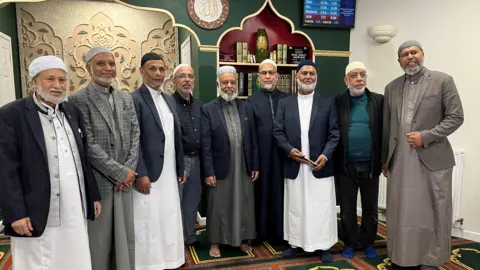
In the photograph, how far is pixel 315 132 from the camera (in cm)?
282

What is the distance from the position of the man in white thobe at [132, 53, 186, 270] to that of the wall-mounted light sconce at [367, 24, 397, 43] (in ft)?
8.19

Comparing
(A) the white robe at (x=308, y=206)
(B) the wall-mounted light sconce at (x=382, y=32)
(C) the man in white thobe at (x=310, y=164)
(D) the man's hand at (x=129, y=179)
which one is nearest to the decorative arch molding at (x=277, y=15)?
(B) the wall-mounted light sconce at (x=382, y=32)

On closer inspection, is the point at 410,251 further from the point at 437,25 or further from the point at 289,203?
the point at 437,25

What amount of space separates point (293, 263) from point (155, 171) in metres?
1.37

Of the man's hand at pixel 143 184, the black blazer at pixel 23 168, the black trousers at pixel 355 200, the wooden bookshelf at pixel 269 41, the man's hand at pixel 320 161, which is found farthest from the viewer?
the wooden bookshelf at pixel 269 41

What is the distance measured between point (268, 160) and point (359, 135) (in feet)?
2.65

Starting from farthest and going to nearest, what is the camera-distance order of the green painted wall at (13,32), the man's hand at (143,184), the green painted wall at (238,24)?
the green painted wall at (13,32)
the green painted wall at (238,24)
the man's hand at (143,184)

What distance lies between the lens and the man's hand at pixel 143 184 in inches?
93.2

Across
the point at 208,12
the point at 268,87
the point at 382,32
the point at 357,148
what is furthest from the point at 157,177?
the point at 382,32

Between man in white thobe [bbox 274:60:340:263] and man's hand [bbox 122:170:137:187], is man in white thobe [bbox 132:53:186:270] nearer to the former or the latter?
man's hand [bbox 122:170:137:187]

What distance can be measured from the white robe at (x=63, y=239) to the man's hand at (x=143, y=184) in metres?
0.49

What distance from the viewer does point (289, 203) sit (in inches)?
115

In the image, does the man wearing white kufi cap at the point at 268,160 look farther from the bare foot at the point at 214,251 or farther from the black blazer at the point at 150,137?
the black blazer at the point at 150,137

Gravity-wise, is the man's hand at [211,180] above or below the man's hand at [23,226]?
below
